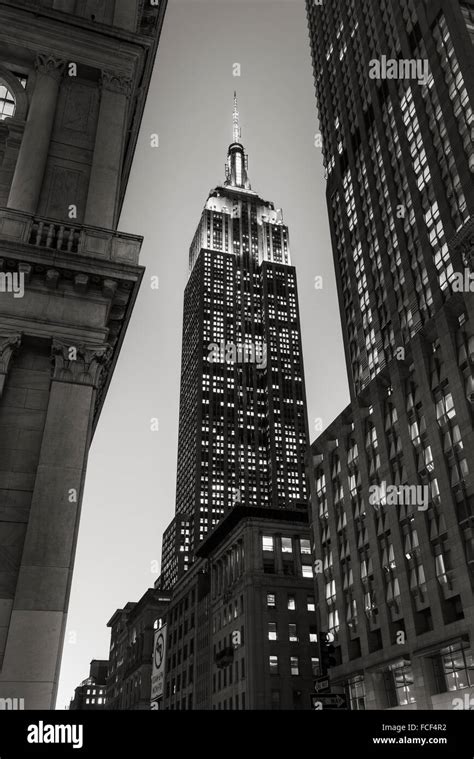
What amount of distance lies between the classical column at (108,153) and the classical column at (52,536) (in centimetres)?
550

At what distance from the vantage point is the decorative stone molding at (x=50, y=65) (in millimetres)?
23062

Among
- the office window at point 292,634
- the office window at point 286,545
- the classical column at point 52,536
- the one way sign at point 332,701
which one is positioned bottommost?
the one way sign at point 332,701

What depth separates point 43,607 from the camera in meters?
14.2

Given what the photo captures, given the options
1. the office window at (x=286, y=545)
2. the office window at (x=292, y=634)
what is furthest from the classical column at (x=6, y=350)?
the office window at (x=286, y=545)

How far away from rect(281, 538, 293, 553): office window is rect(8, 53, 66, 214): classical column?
286 feet

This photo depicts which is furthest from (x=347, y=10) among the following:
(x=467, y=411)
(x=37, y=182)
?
(x=37, y=182)

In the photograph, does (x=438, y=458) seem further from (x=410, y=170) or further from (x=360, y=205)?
(x=360, y=205)

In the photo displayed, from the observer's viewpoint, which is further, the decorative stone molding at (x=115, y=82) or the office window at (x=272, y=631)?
the office window at (x=272, y=631)

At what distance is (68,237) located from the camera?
18.9m

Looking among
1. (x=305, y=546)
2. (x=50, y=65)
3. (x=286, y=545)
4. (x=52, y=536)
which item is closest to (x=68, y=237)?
(x=50, y=65)

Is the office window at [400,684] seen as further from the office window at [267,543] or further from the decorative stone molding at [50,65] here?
the decorative stone molding at [50,65]

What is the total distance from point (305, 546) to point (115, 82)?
88546 millimetres

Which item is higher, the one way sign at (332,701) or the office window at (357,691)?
the office window at (357,691)

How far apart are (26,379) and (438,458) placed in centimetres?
4692
